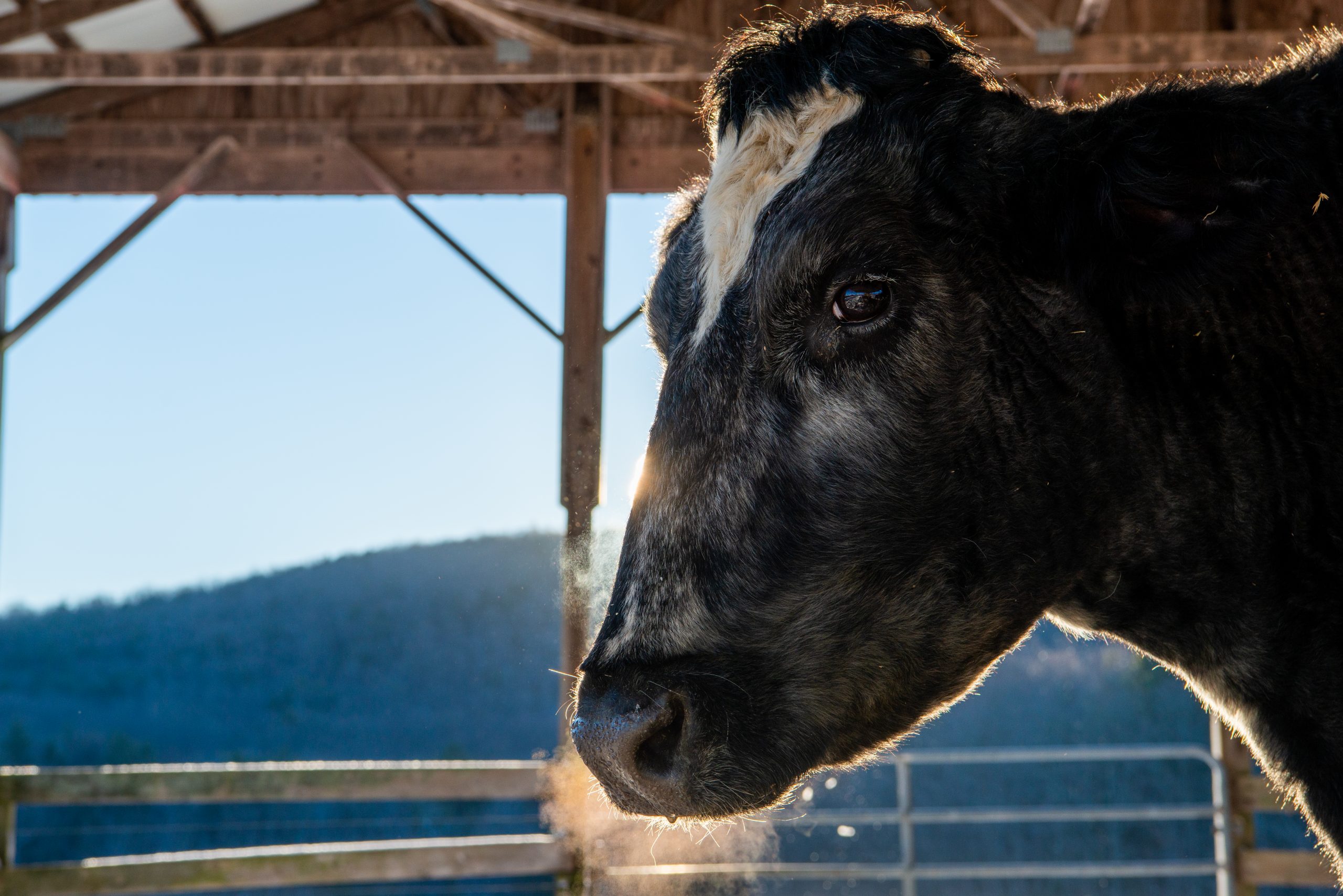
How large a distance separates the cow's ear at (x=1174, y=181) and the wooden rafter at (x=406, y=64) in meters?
4.37

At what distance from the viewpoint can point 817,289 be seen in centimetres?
133

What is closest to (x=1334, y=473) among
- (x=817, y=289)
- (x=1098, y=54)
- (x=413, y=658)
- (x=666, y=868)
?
(x=817, y=289)

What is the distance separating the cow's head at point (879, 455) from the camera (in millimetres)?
1301

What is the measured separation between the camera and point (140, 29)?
698 centimetres

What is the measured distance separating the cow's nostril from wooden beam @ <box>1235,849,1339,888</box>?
5.47 metres

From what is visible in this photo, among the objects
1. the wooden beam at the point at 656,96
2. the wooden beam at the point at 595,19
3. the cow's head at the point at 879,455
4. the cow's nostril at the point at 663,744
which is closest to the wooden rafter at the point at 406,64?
the wooden beam at the point at 595,19

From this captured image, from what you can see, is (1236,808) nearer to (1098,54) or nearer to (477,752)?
(1098,54)

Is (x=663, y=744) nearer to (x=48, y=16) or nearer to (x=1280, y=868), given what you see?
(x=1280, y=868)

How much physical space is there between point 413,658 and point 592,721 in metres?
26.0

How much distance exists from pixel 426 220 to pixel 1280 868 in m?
5.64

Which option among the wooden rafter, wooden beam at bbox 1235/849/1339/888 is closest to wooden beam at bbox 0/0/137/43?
the wooden rafter

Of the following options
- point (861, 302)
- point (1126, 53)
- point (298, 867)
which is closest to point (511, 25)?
point (1126, 53)

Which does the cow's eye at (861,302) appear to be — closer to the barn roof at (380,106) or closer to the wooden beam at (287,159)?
the barn roof at (380,106)

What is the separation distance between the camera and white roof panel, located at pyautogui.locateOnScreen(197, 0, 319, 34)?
22.8ft
